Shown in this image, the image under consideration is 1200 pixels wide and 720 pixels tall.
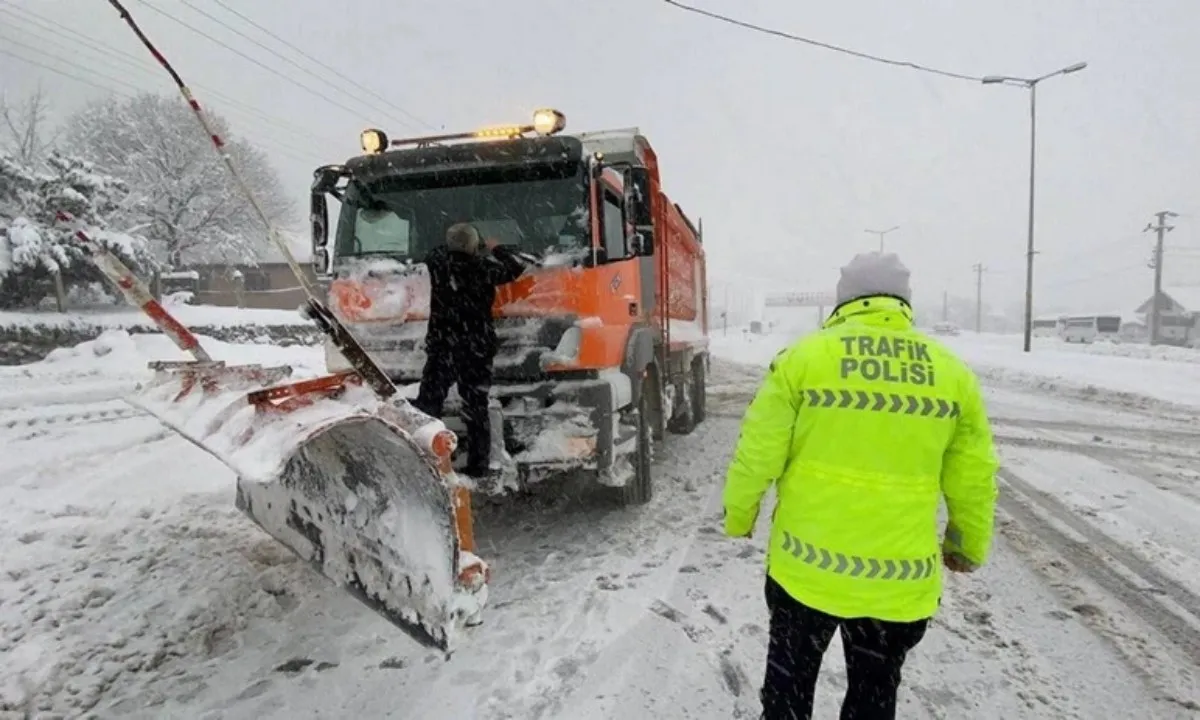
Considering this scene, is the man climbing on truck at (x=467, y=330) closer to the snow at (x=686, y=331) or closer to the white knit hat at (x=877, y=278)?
the white knit hat at (x=877, y=278)

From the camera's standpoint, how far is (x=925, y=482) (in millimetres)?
2031

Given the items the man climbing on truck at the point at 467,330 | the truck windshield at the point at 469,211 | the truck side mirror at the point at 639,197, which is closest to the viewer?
the man climbing on truck at the point at 467,330

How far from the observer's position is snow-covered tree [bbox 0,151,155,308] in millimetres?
15742

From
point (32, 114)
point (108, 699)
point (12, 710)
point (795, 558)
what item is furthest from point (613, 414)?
point (32, 114)

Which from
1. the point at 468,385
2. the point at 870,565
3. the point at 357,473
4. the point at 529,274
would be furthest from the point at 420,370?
the point at 870,565

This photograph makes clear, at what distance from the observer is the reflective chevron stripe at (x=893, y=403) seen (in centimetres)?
196

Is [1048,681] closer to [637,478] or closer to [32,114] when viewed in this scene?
[637,478]

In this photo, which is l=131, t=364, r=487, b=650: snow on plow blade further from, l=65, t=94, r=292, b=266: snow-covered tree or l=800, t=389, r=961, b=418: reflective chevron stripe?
l=65, t=94, r=292, b=266: snow-covered tree

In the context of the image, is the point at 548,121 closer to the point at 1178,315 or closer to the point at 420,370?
the point at 420,370

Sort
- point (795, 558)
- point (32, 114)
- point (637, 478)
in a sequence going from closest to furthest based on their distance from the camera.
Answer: point (795, 558) < point (637, 478) < point (32, 114)

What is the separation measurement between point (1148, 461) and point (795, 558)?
735 cm

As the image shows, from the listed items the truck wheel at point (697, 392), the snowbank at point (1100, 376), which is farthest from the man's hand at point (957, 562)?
the snowbank at point (1100, 376)

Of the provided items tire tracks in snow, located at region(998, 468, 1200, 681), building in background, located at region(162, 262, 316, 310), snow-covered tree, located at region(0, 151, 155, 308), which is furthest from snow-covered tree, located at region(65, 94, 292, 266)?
tire tracks in snow, located at region(998, 468, 1200, 681)

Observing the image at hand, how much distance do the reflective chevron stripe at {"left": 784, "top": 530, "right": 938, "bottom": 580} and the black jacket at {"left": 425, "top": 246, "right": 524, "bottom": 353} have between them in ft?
9.12
